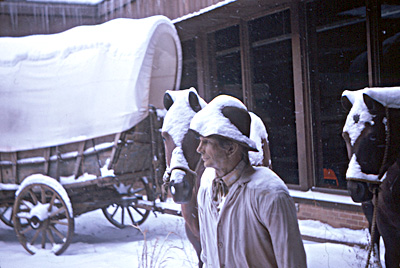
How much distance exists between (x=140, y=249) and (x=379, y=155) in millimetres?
1790

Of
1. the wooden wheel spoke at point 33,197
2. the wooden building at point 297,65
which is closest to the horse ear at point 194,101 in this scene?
the wooden building at point 297,65

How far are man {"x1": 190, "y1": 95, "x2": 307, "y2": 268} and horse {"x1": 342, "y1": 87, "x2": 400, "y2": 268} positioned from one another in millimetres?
876

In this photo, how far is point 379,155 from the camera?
6.69 ft

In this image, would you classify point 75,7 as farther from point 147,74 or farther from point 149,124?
point 149,124

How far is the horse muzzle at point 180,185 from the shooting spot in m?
2.23

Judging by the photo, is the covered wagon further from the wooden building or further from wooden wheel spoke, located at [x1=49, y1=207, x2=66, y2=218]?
the wooden building

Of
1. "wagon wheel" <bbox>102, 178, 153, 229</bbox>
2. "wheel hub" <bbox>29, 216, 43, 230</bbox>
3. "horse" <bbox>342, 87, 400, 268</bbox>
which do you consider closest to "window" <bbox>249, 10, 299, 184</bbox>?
"horse" <bbox>342, 87, 400, 268</bbox>

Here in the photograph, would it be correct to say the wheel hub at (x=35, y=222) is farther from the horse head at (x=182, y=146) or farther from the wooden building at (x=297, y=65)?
the horse head at (x=182, y=146)

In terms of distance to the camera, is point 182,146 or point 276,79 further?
point 276,79

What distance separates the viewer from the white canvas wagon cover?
3.61 metres

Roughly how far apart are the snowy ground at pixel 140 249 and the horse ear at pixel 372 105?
2.46ft

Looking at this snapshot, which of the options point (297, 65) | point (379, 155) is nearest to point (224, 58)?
point (297, 65)

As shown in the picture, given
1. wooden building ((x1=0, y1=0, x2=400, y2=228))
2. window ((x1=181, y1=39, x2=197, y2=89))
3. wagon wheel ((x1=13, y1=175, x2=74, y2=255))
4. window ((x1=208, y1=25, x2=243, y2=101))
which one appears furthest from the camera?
wagon wheel ((x1=13, y1=175, x2=74, y2=255))

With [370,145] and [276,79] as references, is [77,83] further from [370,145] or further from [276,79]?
[370,145]
